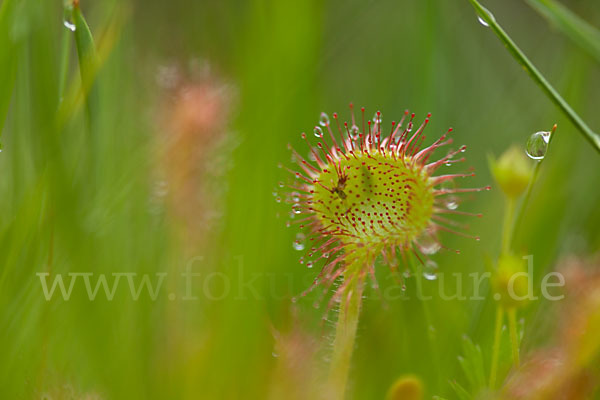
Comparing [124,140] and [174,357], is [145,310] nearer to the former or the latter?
[174,357]

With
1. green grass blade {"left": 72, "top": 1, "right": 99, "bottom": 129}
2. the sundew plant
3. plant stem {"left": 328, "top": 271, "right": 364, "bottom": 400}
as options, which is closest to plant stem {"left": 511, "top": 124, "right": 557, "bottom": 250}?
the sundew plant

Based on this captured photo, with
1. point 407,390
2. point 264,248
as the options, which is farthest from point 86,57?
point 407,390

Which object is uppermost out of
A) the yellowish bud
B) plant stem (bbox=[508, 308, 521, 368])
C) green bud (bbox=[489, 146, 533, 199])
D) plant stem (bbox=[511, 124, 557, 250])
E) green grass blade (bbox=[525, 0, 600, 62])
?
green grass blade (bbox=[525, 0, 600, 62])

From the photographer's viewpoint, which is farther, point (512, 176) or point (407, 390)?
point (512, 176)

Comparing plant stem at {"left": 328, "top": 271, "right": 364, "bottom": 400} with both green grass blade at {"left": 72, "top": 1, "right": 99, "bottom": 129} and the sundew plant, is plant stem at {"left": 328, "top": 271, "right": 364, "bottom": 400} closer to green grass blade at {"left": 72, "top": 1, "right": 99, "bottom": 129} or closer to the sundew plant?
the sundew plant

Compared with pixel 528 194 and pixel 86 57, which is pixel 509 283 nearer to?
pixel 528 194

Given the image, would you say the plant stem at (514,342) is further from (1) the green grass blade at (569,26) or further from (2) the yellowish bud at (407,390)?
(1) the green grass blade at (569,26)

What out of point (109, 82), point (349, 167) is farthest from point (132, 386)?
point (109, 82)

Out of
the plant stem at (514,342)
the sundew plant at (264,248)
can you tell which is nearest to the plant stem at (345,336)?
the sundew plant at (264,248)
